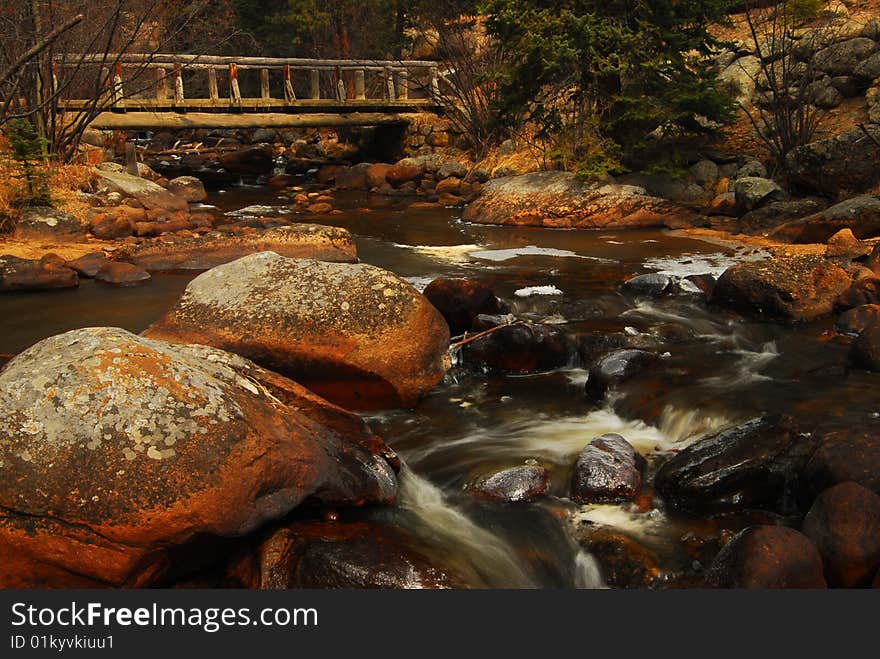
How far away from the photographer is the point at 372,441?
5.05 metres

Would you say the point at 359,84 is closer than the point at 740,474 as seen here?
No

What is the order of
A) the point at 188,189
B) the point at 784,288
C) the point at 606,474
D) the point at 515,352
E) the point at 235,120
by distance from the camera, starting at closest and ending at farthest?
the point at 606,474 → the point at 515,352 → the point at 784,288 → the point at 188,189 → the point at 235,120

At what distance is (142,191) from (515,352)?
9054 millimetres

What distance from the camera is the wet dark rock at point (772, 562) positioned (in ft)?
12.0

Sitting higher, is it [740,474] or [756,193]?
[756,193]

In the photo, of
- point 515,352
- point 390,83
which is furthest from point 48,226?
point 390,83

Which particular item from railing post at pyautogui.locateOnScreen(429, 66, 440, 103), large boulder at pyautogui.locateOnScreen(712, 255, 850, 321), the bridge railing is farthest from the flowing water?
railing post at pyautogui.locateOnScreen(429, 66, 440, 103)

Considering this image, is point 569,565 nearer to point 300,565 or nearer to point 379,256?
point 300,565

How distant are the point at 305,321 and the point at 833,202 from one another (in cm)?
918

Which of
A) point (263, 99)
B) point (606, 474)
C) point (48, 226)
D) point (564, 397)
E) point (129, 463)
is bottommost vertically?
point (564, 397)

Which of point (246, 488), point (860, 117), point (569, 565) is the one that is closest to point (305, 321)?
point (246, 488)

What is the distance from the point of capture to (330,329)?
6.19m

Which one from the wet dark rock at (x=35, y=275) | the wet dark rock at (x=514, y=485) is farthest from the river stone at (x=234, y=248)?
the wet dark rock at (x=514, y=485)

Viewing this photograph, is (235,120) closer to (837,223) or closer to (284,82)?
(284,82)
